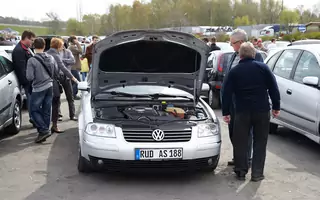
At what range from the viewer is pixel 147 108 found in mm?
5797

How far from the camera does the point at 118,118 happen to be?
5277 millimetres

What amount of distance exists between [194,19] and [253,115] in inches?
3414

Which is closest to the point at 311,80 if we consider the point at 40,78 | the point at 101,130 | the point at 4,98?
the point at 101,130

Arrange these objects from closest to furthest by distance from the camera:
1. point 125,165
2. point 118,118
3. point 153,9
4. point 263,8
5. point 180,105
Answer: point 125,165 < point 118,118 < point 180,105 < point 153,9 < point 263,8

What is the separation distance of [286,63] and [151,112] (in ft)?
10.7

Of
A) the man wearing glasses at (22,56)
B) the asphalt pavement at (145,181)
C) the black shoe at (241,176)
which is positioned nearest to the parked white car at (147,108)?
the asphalt pavement at (145,181)

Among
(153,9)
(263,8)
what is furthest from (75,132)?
(263,8)

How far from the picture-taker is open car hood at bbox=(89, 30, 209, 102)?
613 centimetres

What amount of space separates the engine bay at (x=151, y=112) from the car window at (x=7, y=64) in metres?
3.08

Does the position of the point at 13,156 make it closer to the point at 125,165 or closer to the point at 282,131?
the point at 125,165

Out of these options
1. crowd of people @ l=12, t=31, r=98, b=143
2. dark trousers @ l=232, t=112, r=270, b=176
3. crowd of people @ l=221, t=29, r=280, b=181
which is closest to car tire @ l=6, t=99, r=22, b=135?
crowd of people @ l=12, t=31, r=98, b=143

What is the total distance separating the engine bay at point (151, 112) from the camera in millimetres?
5367

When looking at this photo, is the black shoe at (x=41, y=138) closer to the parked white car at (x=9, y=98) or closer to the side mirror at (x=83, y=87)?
the parked white car at (x=9, y=98)

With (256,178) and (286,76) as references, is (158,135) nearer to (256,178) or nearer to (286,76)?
(256,178)
